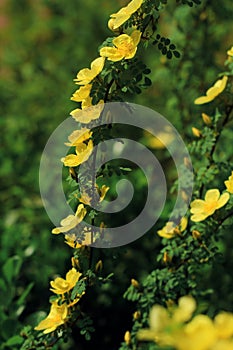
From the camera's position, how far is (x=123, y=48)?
56.8 inches

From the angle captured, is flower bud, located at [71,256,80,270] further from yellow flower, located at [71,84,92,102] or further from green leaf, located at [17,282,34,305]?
green leaf, located at [17,282,34,305]

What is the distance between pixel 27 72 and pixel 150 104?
79 centimetres

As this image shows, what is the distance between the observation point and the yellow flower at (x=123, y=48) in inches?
56.2

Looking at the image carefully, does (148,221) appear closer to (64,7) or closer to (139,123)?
(139,123)

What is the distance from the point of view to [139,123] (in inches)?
98.8

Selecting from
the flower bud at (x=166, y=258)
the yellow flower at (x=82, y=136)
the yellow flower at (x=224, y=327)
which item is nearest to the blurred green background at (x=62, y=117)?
the flower bud at (x=166, y=258)

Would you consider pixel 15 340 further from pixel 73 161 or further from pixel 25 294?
pixel 73 161

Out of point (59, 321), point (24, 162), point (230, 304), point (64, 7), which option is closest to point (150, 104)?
point (24, 162)

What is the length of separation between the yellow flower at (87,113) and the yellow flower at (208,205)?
0.33m

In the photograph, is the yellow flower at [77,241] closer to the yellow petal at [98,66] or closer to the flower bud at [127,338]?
the flower bud at [127,338]

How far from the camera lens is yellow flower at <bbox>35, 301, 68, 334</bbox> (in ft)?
4.81

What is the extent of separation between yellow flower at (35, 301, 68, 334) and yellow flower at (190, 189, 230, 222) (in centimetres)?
36

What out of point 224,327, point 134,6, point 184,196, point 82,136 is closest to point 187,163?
point 184,196

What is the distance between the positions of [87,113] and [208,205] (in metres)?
0.36
